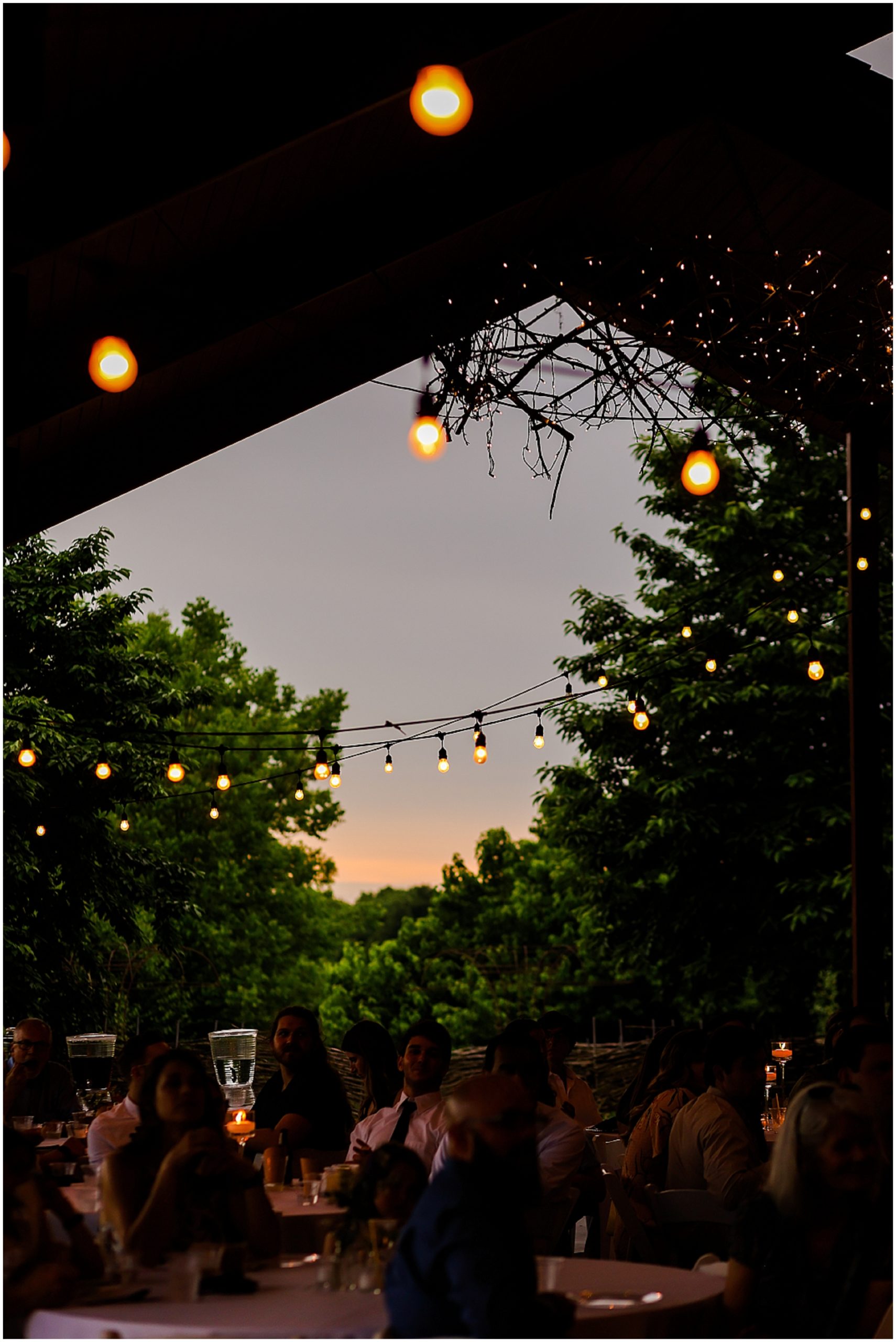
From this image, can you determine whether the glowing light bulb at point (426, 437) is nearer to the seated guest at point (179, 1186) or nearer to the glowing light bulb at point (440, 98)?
the glowing light bulb at point (440, 98)

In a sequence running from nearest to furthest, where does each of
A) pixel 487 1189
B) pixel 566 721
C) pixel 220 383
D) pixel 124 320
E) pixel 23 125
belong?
1. pixel 487 1189
2. pixel 23 125
3. pixel 124 320
4. pixel 220 383
5. pixel 566 721

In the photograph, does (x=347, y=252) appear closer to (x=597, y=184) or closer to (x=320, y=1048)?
(x=597, y=184)

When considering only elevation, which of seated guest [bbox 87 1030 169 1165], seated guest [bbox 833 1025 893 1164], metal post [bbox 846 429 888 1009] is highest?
metal post [bbox 846 429 888 1009]

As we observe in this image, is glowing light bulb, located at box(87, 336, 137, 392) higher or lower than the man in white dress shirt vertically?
higher

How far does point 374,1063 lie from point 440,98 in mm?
4216

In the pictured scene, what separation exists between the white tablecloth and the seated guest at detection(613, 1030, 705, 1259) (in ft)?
5.97

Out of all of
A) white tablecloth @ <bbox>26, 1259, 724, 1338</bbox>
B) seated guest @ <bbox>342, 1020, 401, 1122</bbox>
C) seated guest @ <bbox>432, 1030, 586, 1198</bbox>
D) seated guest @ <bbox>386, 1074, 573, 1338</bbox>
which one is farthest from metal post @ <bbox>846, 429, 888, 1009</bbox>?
seated guest @ <bbox>386, 1074, 573, 1338</bbox>

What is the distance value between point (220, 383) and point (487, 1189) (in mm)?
4174

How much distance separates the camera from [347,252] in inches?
195

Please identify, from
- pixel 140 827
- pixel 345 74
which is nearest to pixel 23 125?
pixel 345 74

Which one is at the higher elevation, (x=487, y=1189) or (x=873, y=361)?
(x=873, y=361)

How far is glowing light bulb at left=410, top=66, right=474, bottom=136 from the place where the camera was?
10.9 ft

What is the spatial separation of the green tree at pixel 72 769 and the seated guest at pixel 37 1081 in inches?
198

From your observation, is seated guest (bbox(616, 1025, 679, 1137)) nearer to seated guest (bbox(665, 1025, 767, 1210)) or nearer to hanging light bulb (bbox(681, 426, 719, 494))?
seated guest (bbox(665, 1025, 767, 1210))
